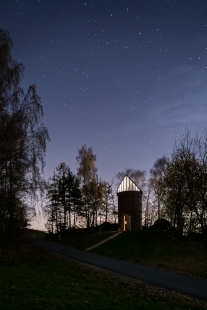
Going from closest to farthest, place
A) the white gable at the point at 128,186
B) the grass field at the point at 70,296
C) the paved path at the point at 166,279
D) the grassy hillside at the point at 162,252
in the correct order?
the grass field at the point at 70,296 < the paved path at the point at 166,279 < the grassy hillside at the point at 162,252 < the white gable at the point at 128,186

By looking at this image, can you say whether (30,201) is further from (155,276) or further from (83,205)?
(83,205)

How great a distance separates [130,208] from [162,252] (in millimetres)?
20655

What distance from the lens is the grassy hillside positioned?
19361 millimetres

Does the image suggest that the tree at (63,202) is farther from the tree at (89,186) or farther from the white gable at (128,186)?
the white gable at (128,186)

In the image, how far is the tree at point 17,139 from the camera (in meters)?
15.5

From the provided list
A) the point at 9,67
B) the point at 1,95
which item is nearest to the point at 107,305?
the point at 1,95


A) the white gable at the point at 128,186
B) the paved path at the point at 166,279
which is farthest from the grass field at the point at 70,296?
the white gable at the point at 128,186

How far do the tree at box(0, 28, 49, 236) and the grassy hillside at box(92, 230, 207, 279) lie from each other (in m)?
9.06

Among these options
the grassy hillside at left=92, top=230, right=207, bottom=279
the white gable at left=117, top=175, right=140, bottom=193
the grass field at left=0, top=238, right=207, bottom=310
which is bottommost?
the grassy hillside at left=92, top=230, right=207, bottom=279

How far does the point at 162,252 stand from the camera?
25578mm

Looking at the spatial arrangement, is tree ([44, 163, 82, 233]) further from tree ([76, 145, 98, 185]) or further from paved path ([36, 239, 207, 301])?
paved path ([36, 239, 207, 301])

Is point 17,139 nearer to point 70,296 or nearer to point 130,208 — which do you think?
point 70,296

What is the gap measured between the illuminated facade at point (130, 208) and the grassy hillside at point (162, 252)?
9.19 meters

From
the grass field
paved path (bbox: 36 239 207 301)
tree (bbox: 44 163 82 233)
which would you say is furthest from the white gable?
the grass field
